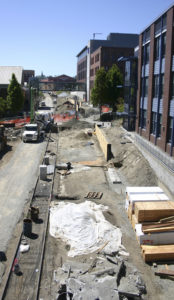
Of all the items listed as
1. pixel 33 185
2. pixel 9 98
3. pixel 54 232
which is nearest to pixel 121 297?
pixel 54 232

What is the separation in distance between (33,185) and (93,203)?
5.97 metres

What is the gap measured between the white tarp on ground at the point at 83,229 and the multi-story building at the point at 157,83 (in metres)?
10.1

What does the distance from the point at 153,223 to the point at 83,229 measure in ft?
11.8

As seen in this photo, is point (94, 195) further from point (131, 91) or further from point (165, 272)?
point (131, 91)

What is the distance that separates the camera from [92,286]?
1076 cm

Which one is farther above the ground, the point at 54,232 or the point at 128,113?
the point at 128,113

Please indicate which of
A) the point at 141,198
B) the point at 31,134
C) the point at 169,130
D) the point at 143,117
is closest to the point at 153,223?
the point at 141,198

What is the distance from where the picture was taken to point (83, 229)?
630 inches

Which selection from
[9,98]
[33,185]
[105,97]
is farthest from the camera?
[9,98]

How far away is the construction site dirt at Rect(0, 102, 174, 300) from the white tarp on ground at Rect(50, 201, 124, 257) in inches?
5.7

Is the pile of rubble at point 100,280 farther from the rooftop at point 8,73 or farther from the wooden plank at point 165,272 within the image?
the rooftop at point 8,73

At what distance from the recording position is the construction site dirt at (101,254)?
11039mm

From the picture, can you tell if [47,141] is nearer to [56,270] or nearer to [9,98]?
[9,98]

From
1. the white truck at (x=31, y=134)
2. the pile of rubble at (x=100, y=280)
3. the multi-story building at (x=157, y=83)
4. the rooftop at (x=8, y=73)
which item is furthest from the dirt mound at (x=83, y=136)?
the rooftop at (x=8, y=73)
